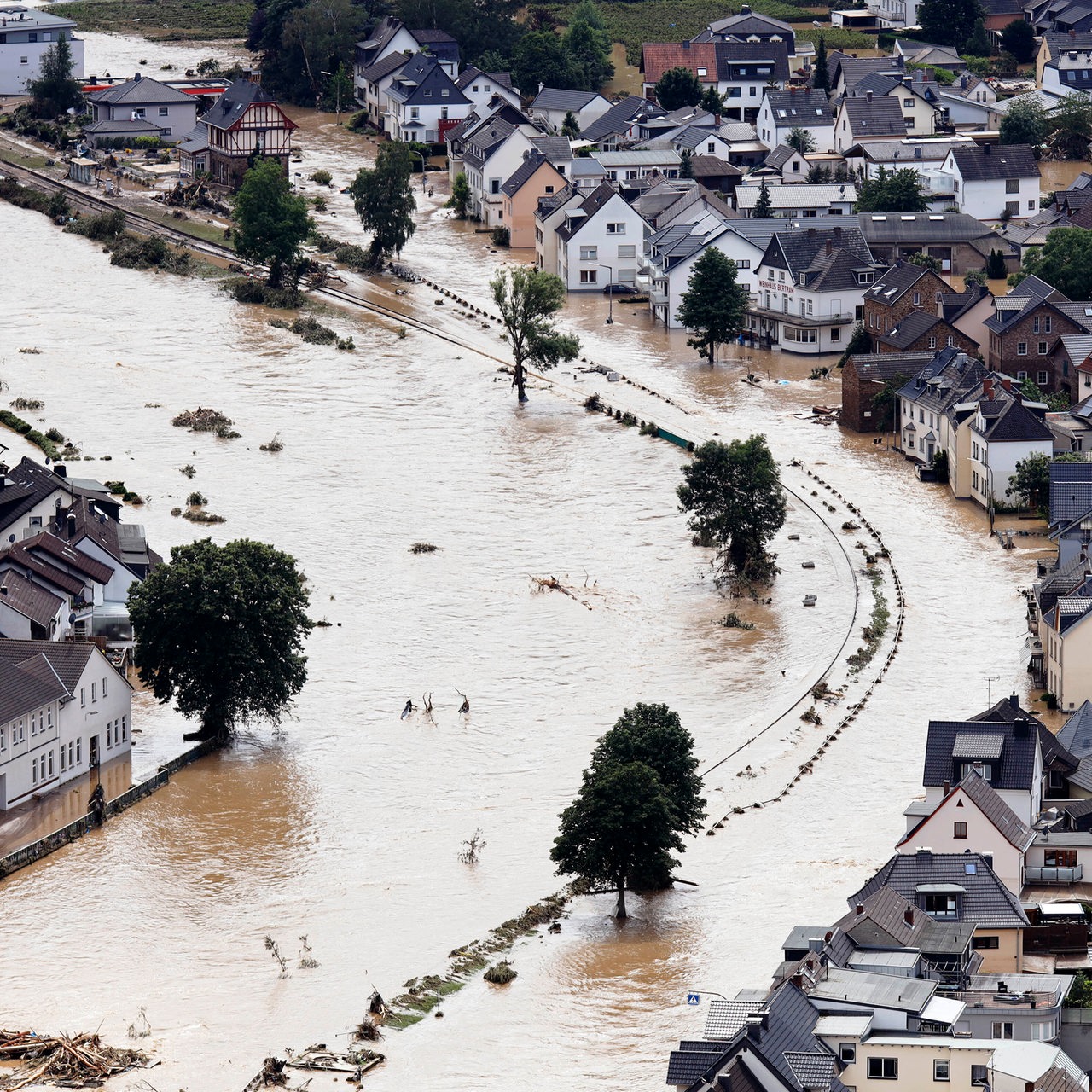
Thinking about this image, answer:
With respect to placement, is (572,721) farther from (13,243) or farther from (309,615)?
(13,243)

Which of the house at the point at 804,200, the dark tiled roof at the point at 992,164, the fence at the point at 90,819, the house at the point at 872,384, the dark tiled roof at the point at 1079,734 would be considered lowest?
the fence at the point at 90,819

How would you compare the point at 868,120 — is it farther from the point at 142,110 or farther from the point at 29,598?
the point at 29,598

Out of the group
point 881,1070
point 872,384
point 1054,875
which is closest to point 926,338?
point 872,384

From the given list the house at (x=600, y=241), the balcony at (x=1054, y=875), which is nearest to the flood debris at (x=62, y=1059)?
the balcony at (x=1054, y=875)

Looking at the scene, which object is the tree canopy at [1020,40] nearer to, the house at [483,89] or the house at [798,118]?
the house at [798,118]

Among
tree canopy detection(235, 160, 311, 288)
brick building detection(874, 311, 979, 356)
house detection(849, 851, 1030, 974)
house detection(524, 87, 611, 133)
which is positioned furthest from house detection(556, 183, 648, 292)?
house detection(849, 851, 1030, 974)

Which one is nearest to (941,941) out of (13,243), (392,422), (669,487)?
(669,487)

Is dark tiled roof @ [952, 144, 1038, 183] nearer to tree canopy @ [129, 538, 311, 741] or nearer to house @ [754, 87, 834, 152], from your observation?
house @ [754, 87, 834, 152]
